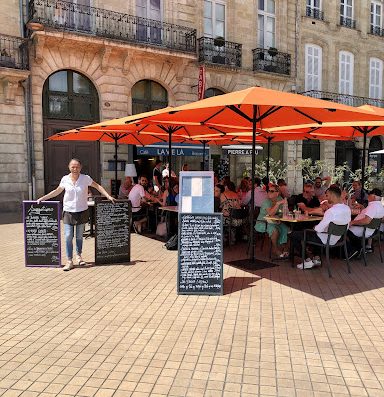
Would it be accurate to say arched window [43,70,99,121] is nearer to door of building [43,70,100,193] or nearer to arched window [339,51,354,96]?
door of building [43,70,100,193]

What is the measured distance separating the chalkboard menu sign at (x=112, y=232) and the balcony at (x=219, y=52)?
41.7ft

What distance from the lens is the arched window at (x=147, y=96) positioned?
17.5 metres

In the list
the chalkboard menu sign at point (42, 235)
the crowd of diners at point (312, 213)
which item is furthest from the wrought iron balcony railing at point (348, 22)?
the chalkboard menu sign at point (42, 235)

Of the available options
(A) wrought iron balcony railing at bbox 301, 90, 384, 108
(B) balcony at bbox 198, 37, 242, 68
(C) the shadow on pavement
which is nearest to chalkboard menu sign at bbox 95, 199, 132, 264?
(C) the shadow on pavement

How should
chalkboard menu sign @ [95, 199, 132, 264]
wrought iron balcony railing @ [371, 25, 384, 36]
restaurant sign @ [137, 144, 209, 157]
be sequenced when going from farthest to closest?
wrought iron balcony railing @ [371, 25, 384, 36], restaurant sign @ [137, 144, 209, 157], chalkboard menu sign @ [95, 199, 132, 264]

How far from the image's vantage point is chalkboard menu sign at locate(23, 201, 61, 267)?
6.90 meters

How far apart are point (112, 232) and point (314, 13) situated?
20.2m

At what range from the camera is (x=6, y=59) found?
47.0ft

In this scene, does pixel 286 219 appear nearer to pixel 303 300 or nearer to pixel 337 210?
pixel 337 210

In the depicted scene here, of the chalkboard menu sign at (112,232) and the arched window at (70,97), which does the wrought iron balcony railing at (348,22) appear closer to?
the arched window at (70,97)

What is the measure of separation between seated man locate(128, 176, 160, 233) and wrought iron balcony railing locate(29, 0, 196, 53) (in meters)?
8.06

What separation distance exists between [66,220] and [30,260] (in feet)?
3.08

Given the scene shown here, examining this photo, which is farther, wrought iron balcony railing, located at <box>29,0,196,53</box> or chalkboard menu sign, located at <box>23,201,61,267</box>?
wrought iron balcony railing, located at <box>29,0,196,53</box>

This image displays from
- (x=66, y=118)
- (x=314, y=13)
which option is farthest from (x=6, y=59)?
(x=314, y=13)
